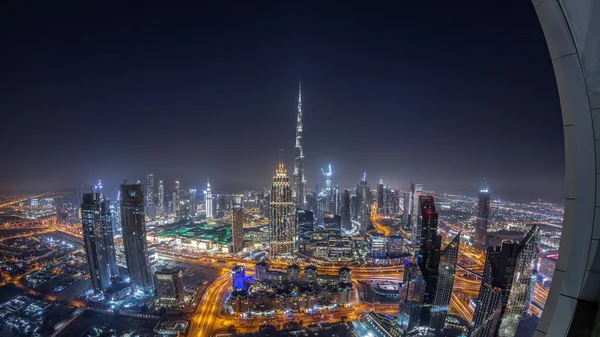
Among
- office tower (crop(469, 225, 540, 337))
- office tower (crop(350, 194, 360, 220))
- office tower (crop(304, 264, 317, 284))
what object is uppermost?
office tower (crop(469, 225, 540, 337))

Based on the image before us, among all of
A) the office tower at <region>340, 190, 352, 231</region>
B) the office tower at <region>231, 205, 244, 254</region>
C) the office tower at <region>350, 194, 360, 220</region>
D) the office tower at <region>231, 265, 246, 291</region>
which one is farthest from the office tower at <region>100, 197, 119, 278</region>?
the office tower at <region>350, 194, 360, 220</region>

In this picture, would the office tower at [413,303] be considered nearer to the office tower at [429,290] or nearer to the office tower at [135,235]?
the office tower at [429,290]

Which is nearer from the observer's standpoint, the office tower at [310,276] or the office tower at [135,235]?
the office tower at [135,235]

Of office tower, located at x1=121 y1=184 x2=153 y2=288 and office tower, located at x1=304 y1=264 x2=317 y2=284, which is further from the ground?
office tower, located at x1=121 y1=184 x2=153 y2=288

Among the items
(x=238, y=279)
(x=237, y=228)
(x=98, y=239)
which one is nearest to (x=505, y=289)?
(x=238, y=279)

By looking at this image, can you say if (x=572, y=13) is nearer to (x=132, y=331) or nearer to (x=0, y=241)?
(x=132, y=331)

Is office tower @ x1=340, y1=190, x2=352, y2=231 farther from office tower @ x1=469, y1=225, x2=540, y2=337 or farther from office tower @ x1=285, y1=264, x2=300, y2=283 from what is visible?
office tower @ x1=469, y1=225, x2=540, y2=337

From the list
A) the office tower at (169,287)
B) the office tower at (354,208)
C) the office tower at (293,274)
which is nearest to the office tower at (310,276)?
the office tower at (293,274)
